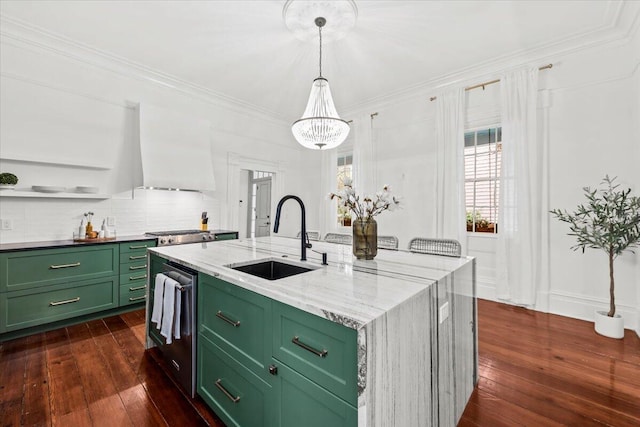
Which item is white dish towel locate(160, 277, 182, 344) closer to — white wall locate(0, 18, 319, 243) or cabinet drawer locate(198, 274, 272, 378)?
cabinet drawer locate(198, 274, 272, 378)

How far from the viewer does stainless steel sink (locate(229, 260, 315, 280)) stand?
188 centimetres

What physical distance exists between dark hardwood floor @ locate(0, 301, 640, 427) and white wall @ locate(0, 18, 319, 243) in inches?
56.0

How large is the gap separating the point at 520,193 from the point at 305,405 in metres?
3.66

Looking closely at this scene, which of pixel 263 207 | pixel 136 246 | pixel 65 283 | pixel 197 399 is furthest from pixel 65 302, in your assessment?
pixel 263 207

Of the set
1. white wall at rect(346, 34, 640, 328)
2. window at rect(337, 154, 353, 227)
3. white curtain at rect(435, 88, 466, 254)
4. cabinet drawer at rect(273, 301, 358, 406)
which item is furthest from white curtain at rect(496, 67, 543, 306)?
cabinet drawer at rect(273, 301, 358, 406)

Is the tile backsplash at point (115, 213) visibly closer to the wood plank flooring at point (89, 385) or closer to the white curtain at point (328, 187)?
the wood plank flooring at point (89, 385)

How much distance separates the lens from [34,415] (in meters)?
1.69

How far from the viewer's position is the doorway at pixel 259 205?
22.0 feet

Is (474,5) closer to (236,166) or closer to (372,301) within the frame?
(372,301)

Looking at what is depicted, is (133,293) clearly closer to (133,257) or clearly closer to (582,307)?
(133,257)

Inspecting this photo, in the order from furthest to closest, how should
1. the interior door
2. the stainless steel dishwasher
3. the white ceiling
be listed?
the interior door < the white ceiling < the stainless steel dishwasher

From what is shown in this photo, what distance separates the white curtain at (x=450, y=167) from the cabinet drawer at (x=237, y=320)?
345 cm

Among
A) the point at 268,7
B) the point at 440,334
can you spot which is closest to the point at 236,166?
the point at 268,7

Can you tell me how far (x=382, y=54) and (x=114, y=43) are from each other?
10.6 ft
